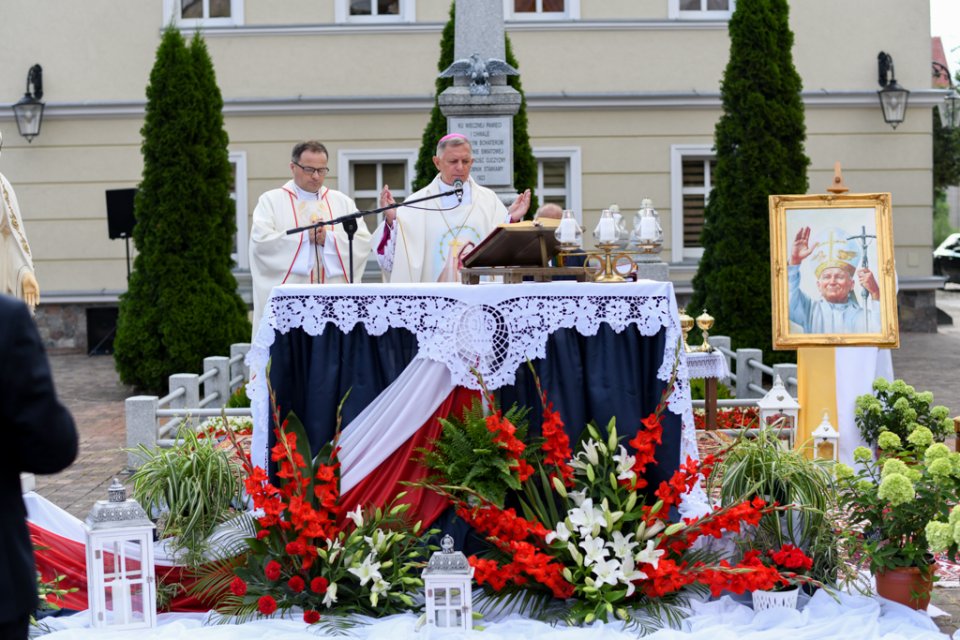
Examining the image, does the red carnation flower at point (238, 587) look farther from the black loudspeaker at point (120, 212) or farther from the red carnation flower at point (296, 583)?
the black loudspeaker at point (120, 212)

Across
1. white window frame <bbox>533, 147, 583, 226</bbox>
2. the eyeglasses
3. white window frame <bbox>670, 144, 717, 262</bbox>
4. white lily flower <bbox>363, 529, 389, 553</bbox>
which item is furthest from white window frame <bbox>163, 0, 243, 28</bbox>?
white lily flower <bbox>363, 529, 389, 553</bbox>

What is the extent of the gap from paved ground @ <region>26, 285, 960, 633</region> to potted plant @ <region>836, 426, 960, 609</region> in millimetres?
233

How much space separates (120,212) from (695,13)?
26.3 ft

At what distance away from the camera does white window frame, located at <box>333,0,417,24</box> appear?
17375 millimetres

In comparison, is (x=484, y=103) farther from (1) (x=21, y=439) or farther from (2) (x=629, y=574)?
(1) (x=21, y=439)

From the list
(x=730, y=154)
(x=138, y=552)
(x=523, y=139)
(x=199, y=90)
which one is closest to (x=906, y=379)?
(x=730, y=154)

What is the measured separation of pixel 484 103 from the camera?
11.3 metres

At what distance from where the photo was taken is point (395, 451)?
566 centimetres

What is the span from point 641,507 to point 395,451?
1.10 metres

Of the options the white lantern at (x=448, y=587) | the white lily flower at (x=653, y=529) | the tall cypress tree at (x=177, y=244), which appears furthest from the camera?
the tall cypress tree at (x=177, y=244)

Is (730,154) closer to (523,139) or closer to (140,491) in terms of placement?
(523,139)

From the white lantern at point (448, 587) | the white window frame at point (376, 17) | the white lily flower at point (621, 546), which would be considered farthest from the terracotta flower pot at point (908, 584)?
the white window frame at point (376, 17)

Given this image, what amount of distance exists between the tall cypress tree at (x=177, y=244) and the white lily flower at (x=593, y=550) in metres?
8.83

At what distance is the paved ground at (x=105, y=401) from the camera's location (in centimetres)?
808
